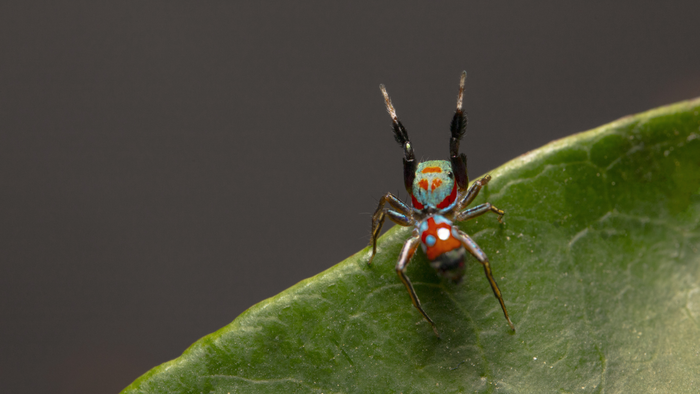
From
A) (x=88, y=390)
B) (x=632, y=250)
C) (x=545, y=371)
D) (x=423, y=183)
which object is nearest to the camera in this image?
(x=545, y=371)

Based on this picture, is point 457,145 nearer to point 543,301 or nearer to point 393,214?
point 393,214

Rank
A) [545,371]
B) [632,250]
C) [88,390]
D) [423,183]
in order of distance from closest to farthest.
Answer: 1. [545,371]
2. [632,250]
3. [423,183]
4. [88,390]

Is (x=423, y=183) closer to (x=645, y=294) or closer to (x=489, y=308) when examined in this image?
(x=489, y=308)

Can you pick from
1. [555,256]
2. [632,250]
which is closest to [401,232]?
[555,256]

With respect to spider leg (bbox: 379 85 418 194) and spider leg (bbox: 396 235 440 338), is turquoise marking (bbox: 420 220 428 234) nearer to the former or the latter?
spider leg (bbox: 396 235 440 338)

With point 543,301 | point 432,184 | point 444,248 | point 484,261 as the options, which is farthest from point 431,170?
point 543,301

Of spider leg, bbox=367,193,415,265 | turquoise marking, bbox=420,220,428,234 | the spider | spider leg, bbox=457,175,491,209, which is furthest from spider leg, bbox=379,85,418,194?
turquoise marking, bbox=420,220,428,234

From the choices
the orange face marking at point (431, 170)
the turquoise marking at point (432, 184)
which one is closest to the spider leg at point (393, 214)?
the turquoise marking at point (432, 184)
